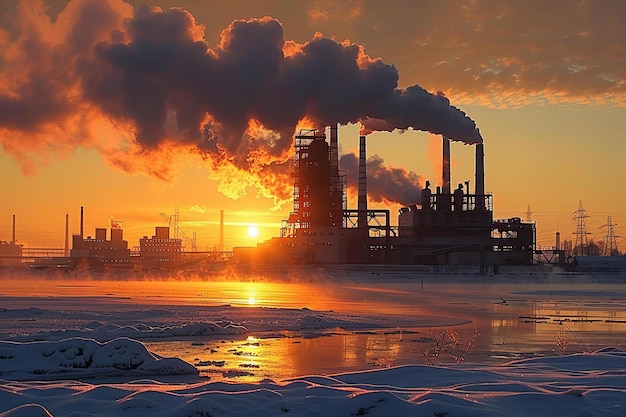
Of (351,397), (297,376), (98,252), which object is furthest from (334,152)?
(351,397)

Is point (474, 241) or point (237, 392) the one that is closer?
point (237, 392)

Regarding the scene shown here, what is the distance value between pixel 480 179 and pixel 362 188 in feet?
61.7

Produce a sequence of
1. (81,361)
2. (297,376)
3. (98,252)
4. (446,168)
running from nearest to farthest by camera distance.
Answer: (297,376) → (81,361) → (446,168) → (98,252)

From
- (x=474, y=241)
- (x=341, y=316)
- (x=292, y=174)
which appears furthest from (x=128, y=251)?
(x=341, y=316)

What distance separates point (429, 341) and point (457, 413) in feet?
34.8

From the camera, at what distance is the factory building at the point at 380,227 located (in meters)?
111

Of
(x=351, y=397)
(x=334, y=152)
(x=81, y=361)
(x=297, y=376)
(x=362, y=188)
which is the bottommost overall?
(x=297, y=376)

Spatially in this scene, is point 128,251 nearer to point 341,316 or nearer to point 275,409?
point 341,316

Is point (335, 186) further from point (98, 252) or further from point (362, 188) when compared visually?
point (98, 252)

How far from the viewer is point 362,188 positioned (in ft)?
376

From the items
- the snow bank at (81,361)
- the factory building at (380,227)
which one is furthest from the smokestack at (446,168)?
the snow bank at (81,361)

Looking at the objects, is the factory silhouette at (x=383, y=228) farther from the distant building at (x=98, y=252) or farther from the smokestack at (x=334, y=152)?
the distant building at (x=98, y=252)

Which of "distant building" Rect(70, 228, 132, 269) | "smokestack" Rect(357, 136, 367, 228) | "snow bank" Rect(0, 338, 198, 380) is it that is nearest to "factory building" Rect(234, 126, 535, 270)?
"smokestack" Rect(357, 136, 367, 228)

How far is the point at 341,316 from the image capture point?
1063 inches
